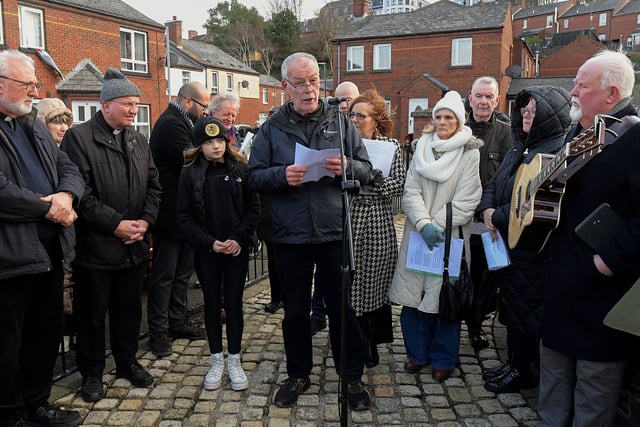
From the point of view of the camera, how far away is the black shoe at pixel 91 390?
143 inches

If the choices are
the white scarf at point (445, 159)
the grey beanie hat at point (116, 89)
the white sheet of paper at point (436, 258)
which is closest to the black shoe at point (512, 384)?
the white sheet of paper at point (436, 258)

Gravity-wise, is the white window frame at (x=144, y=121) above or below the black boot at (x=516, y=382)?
above

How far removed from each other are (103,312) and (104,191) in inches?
34.5

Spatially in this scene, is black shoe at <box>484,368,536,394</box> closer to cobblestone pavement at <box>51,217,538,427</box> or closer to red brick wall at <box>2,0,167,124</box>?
cobblestone pavement at <box>51,217,538,427</box>

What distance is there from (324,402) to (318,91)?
2196 millimetres

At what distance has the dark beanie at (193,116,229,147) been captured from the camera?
12.2ft

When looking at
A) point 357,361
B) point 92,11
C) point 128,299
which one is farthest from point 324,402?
point 92,11

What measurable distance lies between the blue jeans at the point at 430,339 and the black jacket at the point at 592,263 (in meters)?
1.14

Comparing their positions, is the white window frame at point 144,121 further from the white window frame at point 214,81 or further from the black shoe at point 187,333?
the black shoe at point 187,333

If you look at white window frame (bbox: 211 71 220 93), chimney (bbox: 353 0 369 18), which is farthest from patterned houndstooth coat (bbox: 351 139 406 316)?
white window frame (bbox: 211 71 220 93)

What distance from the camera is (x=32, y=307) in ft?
10.6

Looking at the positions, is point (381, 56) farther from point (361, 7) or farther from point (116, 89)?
point (116, 89)

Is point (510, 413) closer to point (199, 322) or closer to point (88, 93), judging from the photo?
point (199, 322)

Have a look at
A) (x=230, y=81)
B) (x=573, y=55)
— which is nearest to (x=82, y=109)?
(x=230, y=81)
